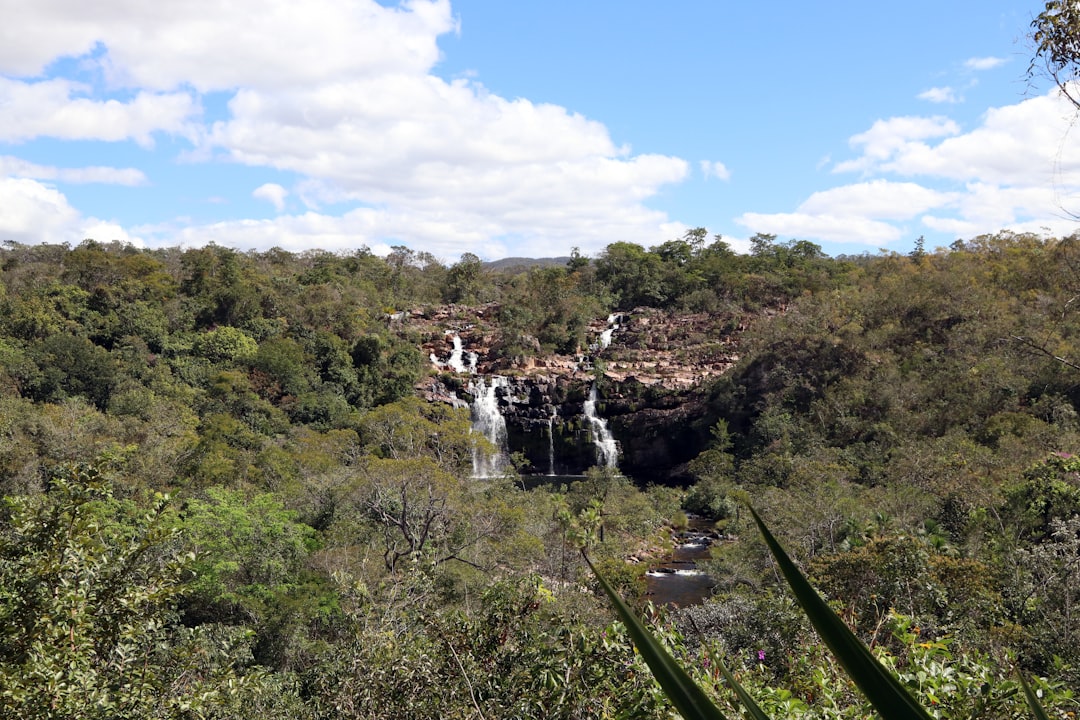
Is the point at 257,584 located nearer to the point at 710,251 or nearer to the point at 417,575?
the point at 417,575

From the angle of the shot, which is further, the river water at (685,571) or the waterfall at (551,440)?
the waterfall at (551,440)

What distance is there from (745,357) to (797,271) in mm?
11068

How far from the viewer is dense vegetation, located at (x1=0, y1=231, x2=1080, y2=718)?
3625mm

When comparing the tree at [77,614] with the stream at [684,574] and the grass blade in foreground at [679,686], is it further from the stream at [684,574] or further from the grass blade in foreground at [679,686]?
the stream at [684,574]

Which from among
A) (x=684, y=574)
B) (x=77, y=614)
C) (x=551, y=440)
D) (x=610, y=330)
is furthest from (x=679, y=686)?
(x=610, y=330)

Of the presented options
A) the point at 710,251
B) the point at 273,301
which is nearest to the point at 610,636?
the point at 273,301

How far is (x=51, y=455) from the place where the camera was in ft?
57.0

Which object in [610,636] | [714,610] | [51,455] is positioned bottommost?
[714,610]

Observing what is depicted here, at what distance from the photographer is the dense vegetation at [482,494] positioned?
11.9ft

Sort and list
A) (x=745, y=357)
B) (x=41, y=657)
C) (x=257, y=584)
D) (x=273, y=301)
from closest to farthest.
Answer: (x=41, y=657) → (x=257, y=584) → (x=745, y=357) → (x=273, y=301)

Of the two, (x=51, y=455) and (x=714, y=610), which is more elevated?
(x=51, y=455)

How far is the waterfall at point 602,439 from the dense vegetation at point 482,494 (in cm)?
403

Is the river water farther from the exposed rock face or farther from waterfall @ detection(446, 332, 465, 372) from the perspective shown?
waterfall @ detection(446, 332, 465, 372)

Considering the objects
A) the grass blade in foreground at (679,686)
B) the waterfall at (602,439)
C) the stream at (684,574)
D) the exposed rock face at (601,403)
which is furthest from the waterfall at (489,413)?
the grass blade in foreground at (679,686)
